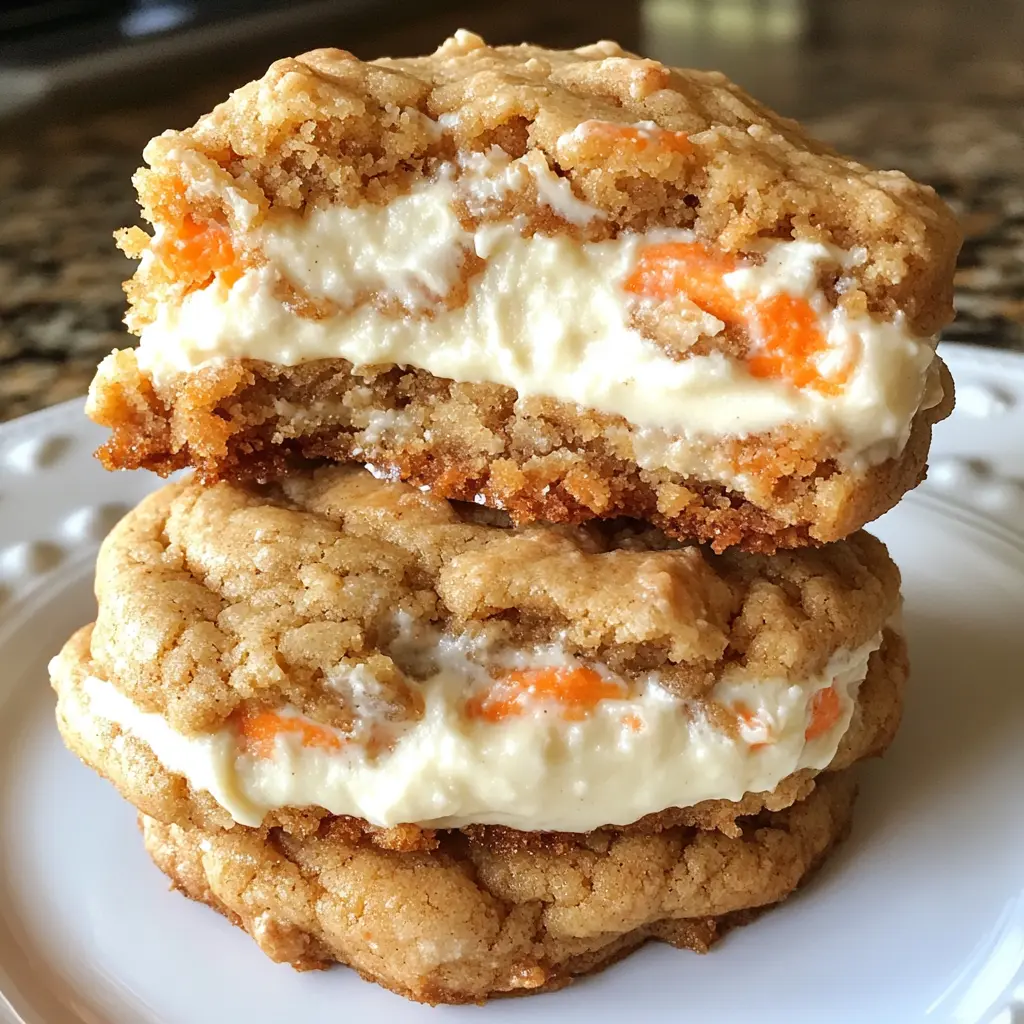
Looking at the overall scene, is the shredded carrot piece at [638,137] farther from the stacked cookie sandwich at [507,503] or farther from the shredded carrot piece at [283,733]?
the shredded carrot piece at [283,733]

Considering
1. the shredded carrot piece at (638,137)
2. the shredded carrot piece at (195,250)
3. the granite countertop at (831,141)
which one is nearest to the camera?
the shredded carrot piece at (638,137)

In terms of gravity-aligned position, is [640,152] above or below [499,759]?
above

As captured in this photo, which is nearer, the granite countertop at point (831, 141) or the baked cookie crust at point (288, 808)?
the baked cookie crust at point (288, 808)

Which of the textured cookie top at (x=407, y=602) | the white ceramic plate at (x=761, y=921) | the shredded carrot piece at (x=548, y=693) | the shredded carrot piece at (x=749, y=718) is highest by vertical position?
the textured cookie top at (x=407, y=602)

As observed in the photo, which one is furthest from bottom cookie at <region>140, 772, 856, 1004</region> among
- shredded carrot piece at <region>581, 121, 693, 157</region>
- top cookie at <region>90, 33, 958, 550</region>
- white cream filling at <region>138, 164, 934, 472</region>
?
shredded carrot piece at <region>581, 121, 693, 157</region>

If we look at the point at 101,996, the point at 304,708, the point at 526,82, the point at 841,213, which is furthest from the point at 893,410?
the point at 101,996

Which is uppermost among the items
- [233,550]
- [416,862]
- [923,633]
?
[233,550]

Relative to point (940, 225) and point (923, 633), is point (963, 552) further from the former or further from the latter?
point (940, 225)

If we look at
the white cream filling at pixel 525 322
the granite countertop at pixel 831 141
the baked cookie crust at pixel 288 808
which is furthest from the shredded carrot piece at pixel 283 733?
the granite countertop at pixel 831 141
